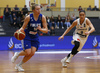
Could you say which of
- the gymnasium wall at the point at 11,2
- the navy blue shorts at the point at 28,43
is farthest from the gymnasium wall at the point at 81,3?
the navy blue shorts at the point at 28,43

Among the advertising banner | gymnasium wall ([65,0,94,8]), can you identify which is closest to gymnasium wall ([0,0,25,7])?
gymnasium wall ([65,0,94,8])

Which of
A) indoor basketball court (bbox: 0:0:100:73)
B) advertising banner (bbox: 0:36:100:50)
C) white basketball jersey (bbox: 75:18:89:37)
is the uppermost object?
white basketball jersey (bbox: 75:18:89:37)

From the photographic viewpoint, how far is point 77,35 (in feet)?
23.8

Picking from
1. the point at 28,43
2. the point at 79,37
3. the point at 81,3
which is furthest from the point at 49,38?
the point at 81,3

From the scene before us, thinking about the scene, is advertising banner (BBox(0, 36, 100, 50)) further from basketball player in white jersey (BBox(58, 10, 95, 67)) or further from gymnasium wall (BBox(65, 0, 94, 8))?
gymnasium wall (BBox(65, 0, 94, 8))

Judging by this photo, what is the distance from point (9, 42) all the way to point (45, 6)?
8.78 meters

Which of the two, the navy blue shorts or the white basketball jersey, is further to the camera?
the white basketball jersey

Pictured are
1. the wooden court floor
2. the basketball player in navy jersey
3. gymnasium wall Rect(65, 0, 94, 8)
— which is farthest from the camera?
gymnasium wall Rect(65, 0, 94, 8)

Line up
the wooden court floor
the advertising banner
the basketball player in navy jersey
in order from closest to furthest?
the basketball player in navy jersey → the wooden court floor → the advertising banner

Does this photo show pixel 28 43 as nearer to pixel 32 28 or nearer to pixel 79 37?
pixel 32 28

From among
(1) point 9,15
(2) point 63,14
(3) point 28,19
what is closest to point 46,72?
(3) point 28,19

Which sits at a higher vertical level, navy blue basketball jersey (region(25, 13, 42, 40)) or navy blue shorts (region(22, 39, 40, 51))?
navy blue basketball jersey (region(25, 13, 42, 40))

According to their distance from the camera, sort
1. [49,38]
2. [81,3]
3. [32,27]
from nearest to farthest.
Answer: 1. [32,27]
2. [49,38]
3. [81,3]

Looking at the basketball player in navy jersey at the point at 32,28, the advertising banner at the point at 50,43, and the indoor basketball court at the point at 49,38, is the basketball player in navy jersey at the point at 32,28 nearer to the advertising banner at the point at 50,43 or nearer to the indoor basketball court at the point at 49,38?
the indoor basketball court at the point at 49,38
